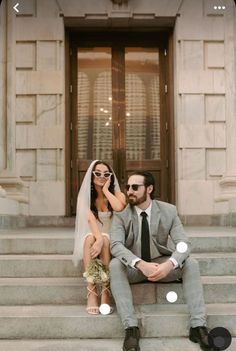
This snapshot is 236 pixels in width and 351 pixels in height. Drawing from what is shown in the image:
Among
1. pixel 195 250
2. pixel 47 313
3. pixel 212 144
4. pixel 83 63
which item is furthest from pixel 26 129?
pixel 47 313

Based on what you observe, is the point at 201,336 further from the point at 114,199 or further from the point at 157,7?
the point at 157,7

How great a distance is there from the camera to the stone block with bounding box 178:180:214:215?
28.4ft

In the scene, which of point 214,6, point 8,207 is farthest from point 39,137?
point 214,6

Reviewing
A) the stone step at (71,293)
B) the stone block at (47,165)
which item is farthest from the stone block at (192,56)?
the stone step at (71,293)

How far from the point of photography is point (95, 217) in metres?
4.98

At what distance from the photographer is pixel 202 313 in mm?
4176

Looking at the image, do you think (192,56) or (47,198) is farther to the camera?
(192,56)

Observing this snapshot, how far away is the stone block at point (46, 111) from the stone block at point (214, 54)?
258 centimetres

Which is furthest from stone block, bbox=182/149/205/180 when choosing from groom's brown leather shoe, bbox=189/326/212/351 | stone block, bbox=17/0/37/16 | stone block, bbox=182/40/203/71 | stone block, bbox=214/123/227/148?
groom's brown leather shoe, bbox=189/326/212/351

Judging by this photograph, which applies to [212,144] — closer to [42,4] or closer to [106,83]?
[106,83]

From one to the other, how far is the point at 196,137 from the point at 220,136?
15.4 inches

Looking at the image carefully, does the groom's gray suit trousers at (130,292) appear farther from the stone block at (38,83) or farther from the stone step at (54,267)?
the stone block at (38,83)

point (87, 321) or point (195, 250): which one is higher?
point (195, 250)

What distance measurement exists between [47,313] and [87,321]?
15.1 inches
